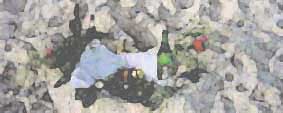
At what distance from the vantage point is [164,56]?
5.00 feet

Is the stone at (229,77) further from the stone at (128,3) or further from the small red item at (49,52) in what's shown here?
the small red item at (49,52)

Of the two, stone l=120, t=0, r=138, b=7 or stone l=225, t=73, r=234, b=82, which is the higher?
stone l=120, t=0, r=138, b=7

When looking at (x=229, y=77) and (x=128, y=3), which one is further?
(x=128, y=3)

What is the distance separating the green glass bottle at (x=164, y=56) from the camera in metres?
1.50

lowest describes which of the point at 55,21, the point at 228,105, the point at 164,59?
the point at 228,105

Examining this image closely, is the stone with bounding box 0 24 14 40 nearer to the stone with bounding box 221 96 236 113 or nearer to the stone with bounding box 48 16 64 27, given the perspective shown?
the stone with bounding box 48 16 64 27

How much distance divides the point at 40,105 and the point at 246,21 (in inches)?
25.9

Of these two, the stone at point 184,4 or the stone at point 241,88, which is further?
the stone at point 184,4

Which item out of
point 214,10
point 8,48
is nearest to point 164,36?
point 214,10

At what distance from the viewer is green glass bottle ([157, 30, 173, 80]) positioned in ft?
4.91

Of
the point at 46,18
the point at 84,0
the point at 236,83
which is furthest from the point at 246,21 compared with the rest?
the point at 46,18

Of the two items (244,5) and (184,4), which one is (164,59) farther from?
(244,5)

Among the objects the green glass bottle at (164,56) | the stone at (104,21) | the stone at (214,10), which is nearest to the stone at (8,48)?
the stone at (104,21)

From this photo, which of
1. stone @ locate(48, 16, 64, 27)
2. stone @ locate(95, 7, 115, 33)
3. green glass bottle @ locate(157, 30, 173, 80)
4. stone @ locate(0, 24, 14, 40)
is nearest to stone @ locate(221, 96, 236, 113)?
green glass bottle @ locate(157, 30, 173, 80)
